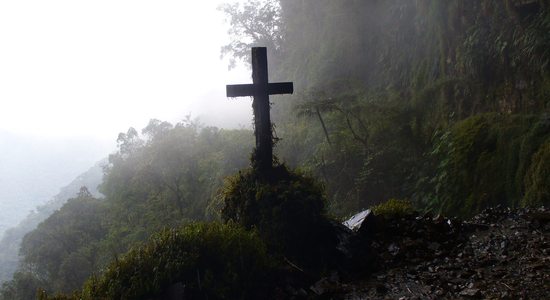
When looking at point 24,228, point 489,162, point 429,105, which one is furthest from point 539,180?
point 24,228

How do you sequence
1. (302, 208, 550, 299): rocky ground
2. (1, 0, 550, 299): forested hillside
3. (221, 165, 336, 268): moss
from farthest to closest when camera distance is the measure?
(221, 165, 336, 268): moss
(1, 0, 550, 299): forested hillside
(302, 208, 550, 299): rocky ground

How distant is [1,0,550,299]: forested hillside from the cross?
0.22 meters

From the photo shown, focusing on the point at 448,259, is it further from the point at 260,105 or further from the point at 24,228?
the point at 24,228

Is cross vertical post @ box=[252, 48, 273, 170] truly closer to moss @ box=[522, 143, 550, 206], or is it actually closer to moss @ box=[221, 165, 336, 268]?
moss @ box=[221, 165, 336, 268]

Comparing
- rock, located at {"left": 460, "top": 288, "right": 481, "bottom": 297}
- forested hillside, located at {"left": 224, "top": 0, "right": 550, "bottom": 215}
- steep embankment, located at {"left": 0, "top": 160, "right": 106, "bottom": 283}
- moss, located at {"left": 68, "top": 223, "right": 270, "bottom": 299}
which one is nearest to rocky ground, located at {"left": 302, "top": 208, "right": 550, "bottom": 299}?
rock, located at {"left": 460, "top": 288, "right": 481, "bottom": 297}

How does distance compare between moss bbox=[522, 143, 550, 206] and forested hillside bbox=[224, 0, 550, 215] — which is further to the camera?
forested hillside bbox=[224, 0, 550, 215]

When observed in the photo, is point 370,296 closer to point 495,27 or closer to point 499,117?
point 499,117

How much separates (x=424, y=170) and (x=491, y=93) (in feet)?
8.63

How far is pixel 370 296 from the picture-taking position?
493cm

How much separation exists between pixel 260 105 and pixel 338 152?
9.38 m

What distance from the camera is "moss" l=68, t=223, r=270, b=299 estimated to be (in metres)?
4.62

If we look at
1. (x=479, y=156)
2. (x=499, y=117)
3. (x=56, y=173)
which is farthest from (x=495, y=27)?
(x=56, y=173)

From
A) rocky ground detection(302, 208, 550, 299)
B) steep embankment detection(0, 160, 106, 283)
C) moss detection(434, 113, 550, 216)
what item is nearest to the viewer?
rocky ground detection(302, 208, 550, 299)

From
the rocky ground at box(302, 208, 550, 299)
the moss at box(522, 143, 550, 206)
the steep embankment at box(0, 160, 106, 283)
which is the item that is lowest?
the steep embankment at box(0, 160, 106, 283)
